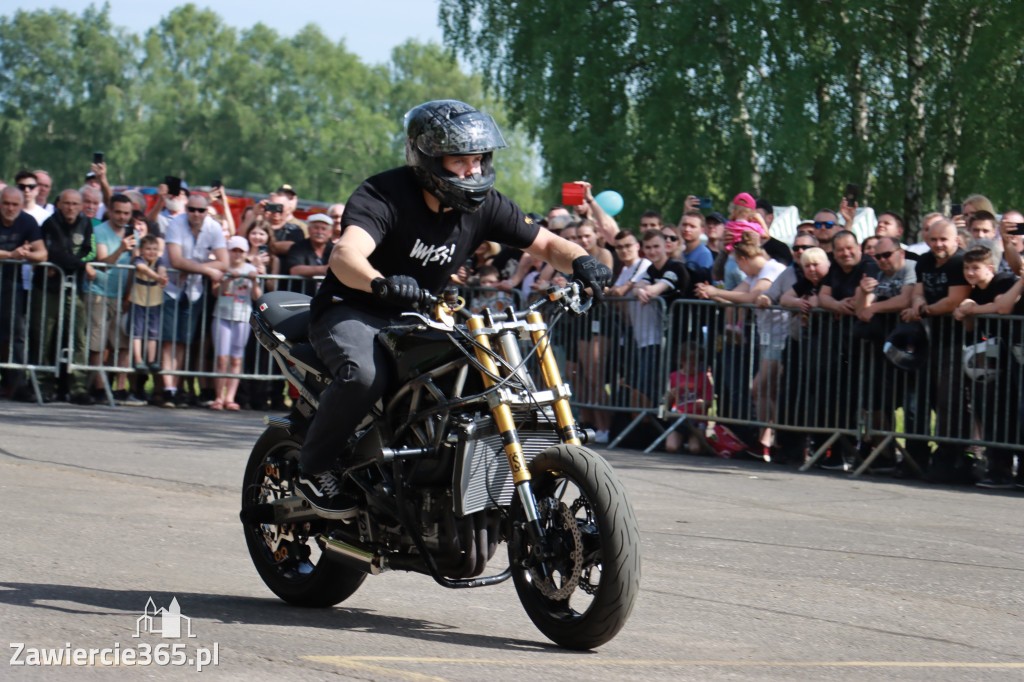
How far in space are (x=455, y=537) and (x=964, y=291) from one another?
699 centimetres

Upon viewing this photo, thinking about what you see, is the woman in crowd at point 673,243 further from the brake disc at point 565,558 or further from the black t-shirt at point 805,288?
the brake disc at point 565,558

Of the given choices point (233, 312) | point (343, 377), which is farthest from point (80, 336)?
point (343, 377)

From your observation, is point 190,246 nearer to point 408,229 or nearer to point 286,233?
point 286,233

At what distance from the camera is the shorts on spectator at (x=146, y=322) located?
14.4 meters

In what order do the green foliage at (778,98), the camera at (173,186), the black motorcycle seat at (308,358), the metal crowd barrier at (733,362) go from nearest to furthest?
the black motorcycle seat at (308,358) → the metal crowd barrier at (733,362) → the camera at (173,186) → the green foliage at (778,98)

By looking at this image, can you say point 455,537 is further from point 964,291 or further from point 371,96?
point 371,96

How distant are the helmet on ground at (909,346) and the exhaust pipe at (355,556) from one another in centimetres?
667

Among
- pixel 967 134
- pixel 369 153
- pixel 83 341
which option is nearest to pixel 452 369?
pixel 83 341

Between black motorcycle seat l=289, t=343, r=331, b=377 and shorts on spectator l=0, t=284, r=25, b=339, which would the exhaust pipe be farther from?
shorts on spectator l=0, t=284, r=25, b=339

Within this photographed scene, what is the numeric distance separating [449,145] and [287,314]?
3.96ft

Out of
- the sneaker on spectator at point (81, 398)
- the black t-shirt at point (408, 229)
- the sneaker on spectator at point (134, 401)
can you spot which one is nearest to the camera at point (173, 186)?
the sneaker on spectator at point (134, 401)

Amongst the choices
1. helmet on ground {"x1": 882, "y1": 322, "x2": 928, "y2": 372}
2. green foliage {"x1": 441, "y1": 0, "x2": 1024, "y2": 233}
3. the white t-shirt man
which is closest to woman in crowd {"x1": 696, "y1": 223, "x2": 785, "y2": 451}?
helmet on ground {"x1": 882, "y1": 322, "x2": 928, "y2": 372}

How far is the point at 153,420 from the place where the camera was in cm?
1295

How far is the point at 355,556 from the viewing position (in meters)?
5.54
